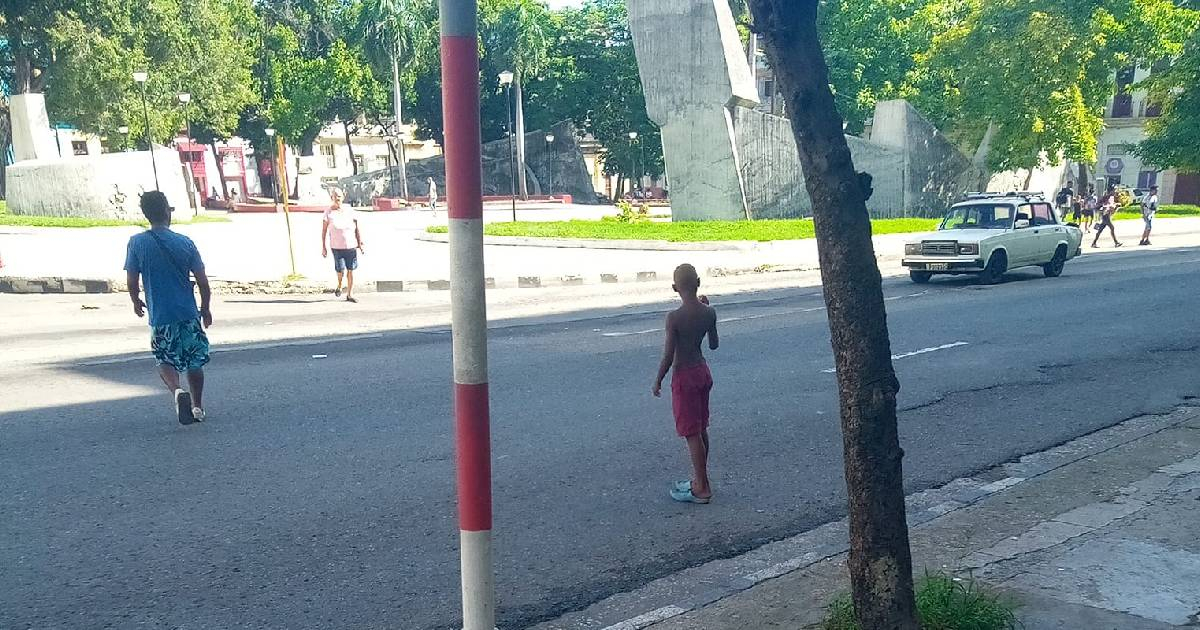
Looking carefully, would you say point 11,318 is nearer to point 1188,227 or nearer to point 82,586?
point 82,586

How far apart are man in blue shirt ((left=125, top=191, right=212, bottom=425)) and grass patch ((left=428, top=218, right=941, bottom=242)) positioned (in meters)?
18.7

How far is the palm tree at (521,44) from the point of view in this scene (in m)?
60.3

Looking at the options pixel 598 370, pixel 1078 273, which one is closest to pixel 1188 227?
pixel 1078 273

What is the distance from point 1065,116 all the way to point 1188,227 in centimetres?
776

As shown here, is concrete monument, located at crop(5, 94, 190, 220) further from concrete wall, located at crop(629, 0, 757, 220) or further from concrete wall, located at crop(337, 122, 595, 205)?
concrete wall, located at crop(337, 122, 595, 205)

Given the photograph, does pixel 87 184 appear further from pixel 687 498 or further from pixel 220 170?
pixel 220 170

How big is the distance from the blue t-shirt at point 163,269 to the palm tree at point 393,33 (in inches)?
2046

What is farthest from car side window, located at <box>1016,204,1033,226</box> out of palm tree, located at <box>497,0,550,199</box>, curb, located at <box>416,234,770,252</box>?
palm tree, located at <box>497,0,550,199</box>

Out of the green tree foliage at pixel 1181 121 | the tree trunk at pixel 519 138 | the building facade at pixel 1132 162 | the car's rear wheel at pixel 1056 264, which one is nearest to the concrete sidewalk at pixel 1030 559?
the green tree foliage at pixel 1181 121

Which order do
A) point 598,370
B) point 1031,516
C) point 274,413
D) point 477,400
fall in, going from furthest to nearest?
1. point 598,370
2. point 274,413
3. point 1031,516
4. point 477,400

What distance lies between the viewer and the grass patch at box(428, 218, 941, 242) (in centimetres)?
2595

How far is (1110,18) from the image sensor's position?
1294 inches

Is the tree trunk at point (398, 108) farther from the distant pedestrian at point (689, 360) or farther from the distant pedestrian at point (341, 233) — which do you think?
the distant pedestrian at point (689, 360)

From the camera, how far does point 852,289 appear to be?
3.42m
